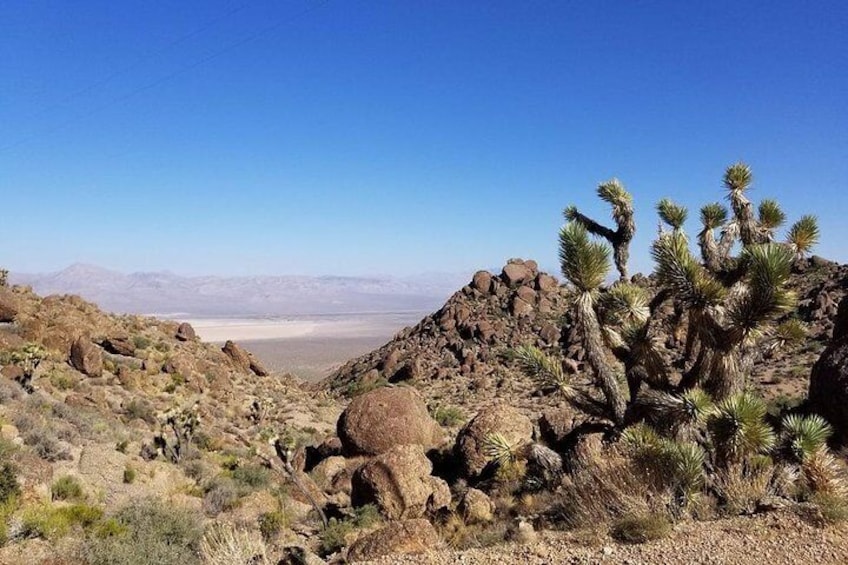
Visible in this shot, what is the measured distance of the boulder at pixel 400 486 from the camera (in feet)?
42.1

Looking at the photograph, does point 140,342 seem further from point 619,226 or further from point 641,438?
point 641,438

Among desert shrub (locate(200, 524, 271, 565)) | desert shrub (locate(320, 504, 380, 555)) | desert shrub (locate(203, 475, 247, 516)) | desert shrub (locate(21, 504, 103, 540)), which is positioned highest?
desert shrub (locate(200, 524, 271, 565))

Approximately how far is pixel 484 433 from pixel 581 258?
21.7 feet

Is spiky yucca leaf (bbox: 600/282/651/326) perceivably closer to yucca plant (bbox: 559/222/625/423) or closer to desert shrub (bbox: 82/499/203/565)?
yucca plant (bbox: 559/222/625/423)

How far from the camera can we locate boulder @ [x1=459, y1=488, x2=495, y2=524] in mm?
11156

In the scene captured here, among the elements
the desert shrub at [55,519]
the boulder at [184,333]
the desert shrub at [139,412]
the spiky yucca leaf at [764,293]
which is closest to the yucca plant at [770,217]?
the spiky yucca leaf at [764,293]

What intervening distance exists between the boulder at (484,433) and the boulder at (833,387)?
255 inches

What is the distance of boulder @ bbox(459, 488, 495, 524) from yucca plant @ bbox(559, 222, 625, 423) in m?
2.97

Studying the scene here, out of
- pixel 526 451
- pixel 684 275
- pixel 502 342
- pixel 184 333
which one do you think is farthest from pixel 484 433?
pixel 184 333

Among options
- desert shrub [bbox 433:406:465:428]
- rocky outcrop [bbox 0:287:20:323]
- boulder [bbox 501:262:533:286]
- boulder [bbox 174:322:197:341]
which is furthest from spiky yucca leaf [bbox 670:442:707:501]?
boulder [bbox 501:262:533:286]

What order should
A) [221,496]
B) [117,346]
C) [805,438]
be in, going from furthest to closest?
[117,346] < [221,496] < [805,438]

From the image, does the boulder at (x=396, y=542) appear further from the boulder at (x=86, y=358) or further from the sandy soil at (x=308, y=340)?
the sandy soil at (x=308, y=340)

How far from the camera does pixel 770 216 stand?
1257 centimetres

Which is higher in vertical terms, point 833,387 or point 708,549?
point 833,387
